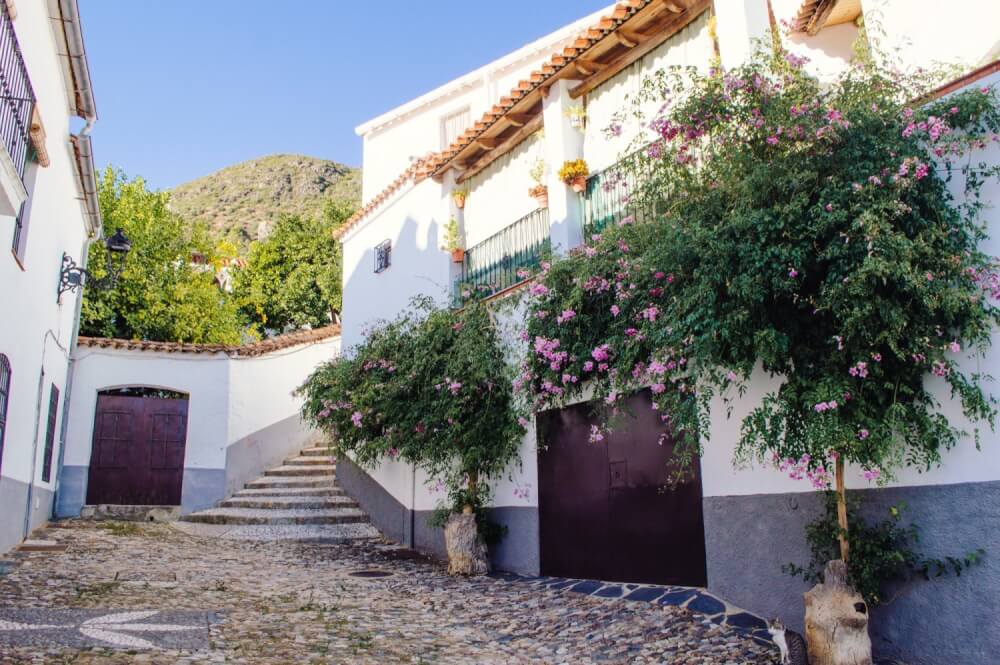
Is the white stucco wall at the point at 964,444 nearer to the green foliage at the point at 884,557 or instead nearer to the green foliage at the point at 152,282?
the green foliage at the point at 884,557

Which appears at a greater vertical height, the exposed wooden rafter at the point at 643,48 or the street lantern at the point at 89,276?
the exposed wooden rafter at the point at 643,48

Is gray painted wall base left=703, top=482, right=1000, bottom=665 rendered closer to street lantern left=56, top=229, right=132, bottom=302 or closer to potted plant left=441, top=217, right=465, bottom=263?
potted plant left=441, top=217, right=465, bottom=263

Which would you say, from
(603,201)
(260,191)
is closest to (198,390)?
(603,201)

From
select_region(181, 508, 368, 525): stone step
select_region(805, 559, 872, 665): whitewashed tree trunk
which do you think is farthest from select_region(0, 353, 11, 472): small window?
select_region(805, 559, 872, 665): whitewashed tree trunk

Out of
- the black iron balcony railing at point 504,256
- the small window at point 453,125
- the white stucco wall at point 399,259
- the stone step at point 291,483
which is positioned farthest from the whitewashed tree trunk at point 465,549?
the small window at point 453,125

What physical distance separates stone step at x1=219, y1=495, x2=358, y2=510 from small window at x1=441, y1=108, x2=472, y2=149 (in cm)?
803

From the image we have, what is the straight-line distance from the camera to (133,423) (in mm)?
14914

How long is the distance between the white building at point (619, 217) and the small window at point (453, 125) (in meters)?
1.21

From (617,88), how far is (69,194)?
26.8ft

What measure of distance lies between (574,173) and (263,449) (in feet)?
31.4

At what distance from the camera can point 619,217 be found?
861cm

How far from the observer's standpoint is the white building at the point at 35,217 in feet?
23.9

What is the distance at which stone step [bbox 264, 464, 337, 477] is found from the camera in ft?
49.9

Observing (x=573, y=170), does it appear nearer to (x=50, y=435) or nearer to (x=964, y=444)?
(x=964, y=444)
